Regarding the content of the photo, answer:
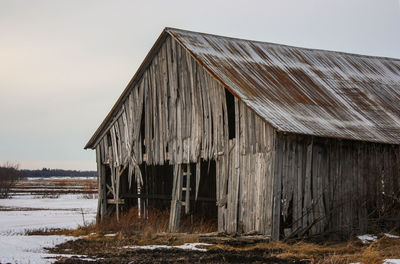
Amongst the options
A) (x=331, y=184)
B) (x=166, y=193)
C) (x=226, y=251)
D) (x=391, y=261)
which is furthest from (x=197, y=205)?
(x=391, y=261)

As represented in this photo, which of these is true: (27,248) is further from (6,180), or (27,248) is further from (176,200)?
(6,180)

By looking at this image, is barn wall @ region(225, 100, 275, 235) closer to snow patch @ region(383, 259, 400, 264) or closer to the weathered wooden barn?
the weathered wooden barn

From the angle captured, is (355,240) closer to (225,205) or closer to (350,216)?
(350,216)

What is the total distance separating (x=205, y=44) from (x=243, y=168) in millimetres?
5386

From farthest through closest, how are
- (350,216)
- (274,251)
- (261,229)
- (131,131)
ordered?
(131,131) → (350,216) → (261,229) → (274,251)

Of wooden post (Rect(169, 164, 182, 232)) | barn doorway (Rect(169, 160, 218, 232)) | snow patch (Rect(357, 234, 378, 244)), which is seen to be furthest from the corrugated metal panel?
wooden post (Rect(169, 164, 182, 232))

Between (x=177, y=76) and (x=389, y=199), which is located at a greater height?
(x=177, y=76)

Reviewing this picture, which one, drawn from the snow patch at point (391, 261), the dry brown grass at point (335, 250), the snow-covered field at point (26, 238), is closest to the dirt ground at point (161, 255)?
the dry brown grass at point (335, 250)

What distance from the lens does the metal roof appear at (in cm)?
1783

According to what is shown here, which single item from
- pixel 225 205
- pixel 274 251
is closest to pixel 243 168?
pixel 225 205

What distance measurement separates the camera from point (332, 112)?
62.9ft

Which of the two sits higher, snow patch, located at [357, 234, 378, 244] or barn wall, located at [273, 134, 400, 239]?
barn wall, located at [273, 134, 400, 239]

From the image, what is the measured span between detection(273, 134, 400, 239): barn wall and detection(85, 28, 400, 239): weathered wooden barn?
29 millimetres

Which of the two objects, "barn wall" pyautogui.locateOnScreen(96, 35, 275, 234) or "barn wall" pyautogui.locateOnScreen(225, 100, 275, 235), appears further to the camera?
"barn wall" pyautogui.locateOnScreen(96, 35, 275, 234)
